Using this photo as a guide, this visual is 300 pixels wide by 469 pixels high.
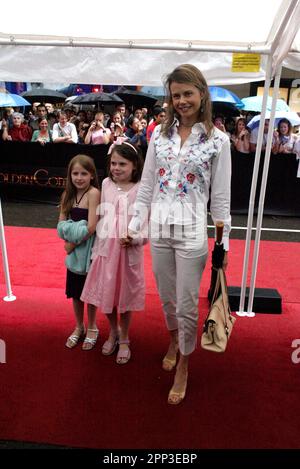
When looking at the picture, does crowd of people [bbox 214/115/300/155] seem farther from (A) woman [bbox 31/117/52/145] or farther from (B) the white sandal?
(B) the white sandal

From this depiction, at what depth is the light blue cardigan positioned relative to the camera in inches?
107

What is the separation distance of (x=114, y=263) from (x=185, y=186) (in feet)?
2.53

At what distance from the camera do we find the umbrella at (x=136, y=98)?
1107cm

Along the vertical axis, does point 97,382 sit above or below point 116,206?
below

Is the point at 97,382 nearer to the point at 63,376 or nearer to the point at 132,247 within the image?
the point at 63,376

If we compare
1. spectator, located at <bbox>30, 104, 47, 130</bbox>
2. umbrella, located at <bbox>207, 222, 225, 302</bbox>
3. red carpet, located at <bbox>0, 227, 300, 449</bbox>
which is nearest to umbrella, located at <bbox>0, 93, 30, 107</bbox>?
spectator, located at <bbox>30, 104, 47, 130</bbox>

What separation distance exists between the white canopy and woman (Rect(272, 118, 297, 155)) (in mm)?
4929

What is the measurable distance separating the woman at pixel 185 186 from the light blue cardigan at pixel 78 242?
0.56 m

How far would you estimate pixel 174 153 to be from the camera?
219cm

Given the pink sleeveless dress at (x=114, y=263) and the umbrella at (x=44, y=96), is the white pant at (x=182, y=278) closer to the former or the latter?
the pink sleeveless dress at (x=114, y=263)

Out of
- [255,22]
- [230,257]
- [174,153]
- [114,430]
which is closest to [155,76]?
[255,22]

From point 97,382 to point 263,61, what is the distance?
2.42 m

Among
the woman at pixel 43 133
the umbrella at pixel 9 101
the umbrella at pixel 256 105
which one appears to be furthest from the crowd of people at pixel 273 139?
the umbrella at pixel 9 101

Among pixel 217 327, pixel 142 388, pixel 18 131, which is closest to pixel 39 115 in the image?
pixel 18 131
